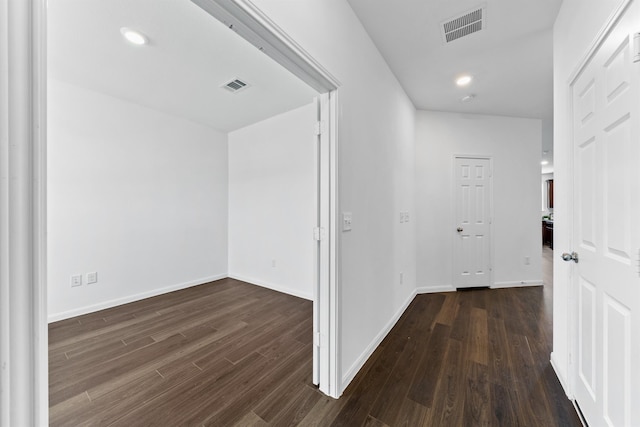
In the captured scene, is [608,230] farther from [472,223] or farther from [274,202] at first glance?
[274,202]

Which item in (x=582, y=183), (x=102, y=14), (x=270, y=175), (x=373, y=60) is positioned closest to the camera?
(x=582, y=183)

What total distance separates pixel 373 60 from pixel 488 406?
8.81 ft

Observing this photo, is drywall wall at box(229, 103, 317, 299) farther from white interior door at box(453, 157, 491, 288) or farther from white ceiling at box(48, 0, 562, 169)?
white interior door at box(453, 157, 491, 288)

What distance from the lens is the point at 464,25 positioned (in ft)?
6.20

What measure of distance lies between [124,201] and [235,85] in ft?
6.86

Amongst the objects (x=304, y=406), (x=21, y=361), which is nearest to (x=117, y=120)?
(x=21, y=361)

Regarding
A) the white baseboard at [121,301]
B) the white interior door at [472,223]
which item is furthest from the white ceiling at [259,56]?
the white baseboard at [121,301]

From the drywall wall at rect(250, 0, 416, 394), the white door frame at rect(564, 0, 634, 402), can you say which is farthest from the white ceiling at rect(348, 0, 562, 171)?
the white door frame at rect(564, 0, 634, 402)

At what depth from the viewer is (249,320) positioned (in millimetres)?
2637

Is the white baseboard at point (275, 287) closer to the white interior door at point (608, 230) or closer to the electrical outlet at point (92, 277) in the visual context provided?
the electrical outlet at point (92, 277)

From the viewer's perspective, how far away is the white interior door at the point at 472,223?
3578 mm

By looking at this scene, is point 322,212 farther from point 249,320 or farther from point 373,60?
point 249,320

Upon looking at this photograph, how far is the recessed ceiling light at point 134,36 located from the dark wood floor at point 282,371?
2611 millimetres

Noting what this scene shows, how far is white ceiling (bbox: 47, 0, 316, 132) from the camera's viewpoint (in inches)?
67.2
